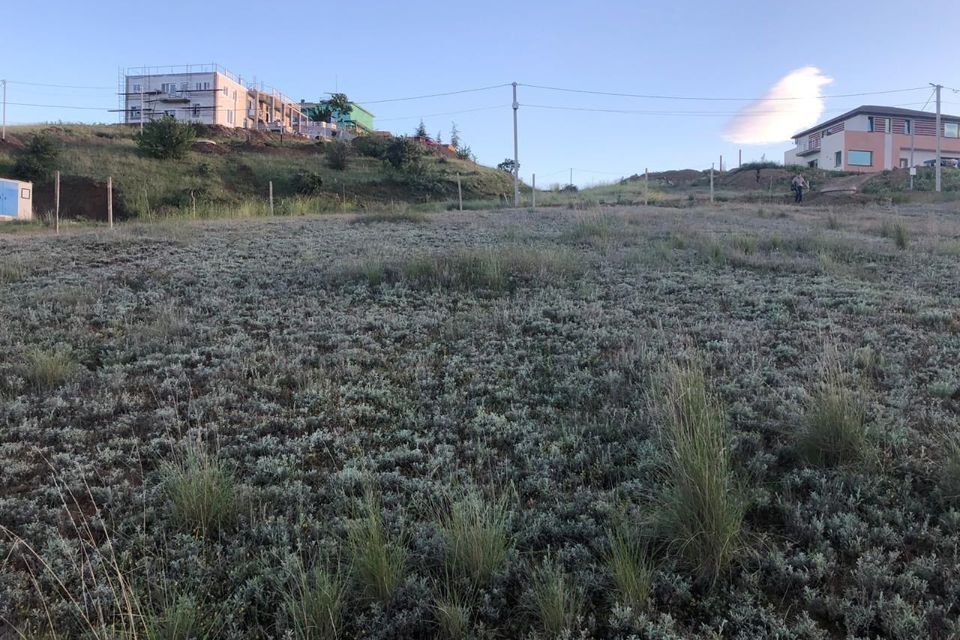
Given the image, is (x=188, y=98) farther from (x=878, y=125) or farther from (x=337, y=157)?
(x=878, y=125)

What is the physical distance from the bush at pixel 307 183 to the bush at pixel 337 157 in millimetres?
4632

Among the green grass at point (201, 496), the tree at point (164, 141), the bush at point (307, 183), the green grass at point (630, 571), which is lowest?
the green grass at point (630, 571)

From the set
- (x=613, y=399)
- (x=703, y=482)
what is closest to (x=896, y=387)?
(x=613, y=399)

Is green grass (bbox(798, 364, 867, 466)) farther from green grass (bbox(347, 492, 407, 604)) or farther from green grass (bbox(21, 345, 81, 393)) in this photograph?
green grass (bbox(21, 345, 81, 393))

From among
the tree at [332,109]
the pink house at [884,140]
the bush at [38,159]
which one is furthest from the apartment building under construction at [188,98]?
the pink house at [884,140]

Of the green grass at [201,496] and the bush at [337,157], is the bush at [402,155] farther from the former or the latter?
the green grass at [201,496]

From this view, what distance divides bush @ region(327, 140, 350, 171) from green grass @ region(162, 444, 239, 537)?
41.6 metres

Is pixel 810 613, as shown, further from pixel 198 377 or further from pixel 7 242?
pixel 7 242

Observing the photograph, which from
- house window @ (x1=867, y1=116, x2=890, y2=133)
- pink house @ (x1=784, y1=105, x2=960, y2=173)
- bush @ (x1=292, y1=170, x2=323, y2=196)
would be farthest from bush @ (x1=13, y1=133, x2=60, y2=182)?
house window @ (x1=867, y1=116, x2=890, y2=133)

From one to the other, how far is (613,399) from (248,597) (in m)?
2.69

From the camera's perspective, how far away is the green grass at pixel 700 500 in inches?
101

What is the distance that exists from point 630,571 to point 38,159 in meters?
42.5

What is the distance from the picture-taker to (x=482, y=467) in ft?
11.3

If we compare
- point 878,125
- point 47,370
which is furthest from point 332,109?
point 47,370
